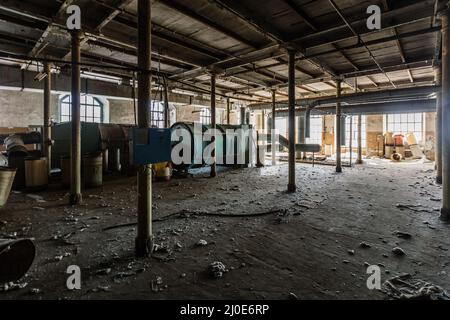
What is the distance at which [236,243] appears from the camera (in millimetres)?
2801

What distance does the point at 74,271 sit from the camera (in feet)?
7.08

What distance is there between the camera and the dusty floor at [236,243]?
1947mm

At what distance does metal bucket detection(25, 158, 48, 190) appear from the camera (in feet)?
17.3

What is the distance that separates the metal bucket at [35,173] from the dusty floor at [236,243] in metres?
0.48

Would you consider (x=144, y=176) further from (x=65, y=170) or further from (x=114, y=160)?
Result: (x=114, y=160)

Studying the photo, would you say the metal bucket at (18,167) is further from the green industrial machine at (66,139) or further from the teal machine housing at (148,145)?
the teal machine housing at (148,145)

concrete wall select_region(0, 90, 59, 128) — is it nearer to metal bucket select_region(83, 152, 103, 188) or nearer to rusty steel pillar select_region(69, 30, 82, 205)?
metal bucket select_region(83, 152, 103, 188)

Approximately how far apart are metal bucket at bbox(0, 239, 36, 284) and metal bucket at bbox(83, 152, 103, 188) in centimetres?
429

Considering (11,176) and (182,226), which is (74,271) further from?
(11,176)

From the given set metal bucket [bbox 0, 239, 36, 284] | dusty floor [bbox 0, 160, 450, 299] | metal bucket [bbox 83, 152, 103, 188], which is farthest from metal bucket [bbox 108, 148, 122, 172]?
metal bucket [bbox 0, 239, 36, 284]

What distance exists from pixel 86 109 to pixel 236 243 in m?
12.6

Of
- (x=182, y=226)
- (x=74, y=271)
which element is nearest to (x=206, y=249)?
(x=182, y=226)

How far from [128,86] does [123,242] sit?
7.06 metres
